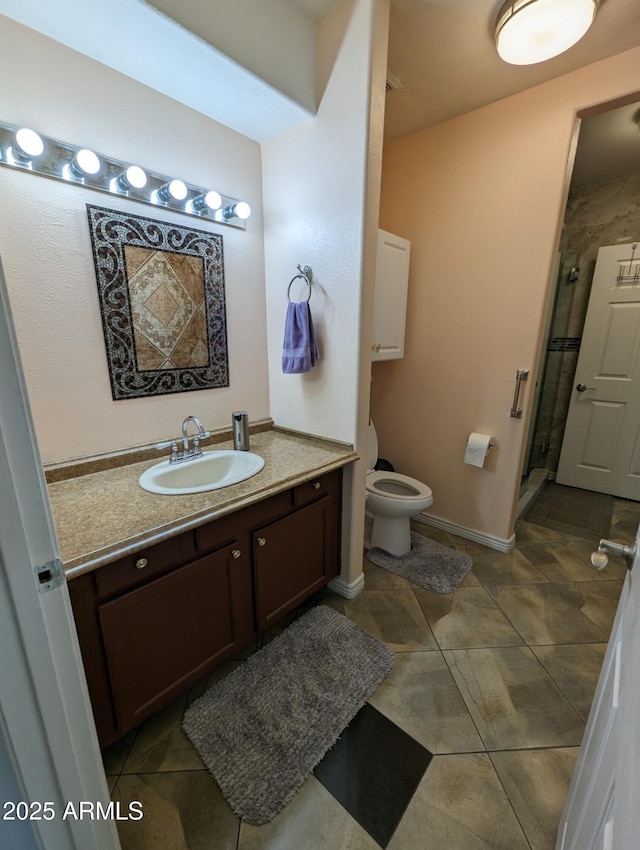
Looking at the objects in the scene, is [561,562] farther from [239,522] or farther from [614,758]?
[239,522]

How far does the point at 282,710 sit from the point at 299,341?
60.1 inches

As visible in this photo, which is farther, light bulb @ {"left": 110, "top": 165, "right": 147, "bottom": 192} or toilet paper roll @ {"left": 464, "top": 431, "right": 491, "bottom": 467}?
toilet paper roll @ {"left": 464, "top": 431, "right": 491, "bottom": 467}

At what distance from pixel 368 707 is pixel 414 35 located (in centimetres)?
275

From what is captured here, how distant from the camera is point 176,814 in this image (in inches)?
40.4

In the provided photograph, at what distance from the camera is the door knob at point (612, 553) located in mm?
690

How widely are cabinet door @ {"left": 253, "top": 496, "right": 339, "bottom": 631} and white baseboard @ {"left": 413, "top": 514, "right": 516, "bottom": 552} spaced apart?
3.48 ft

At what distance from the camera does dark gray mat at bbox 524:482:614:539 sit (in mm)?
2541

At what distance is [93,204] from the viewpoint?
4.22ft

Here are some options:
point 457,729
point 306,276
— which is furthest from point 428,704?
point 306,276

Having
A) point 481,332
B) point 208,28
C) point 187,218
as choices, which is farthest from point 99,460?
point 481,332

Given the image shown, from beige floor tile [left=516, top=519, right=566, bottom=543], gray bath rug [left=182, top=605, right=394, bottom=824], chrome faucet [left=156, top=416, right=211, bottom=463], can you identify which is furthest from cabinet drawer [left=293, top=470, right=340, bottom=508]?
beige floor tile [left=516, top=519, right=566, bottom=543]

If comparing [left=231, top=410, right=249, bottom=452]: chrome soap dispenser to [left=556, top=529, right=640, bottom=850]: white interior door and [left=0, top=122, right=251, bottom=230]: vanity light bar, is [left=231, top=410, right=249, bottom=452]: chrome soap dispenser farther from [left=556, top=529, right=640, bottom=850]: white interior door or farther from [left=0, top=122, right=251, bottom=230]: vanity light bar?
[left=556, top=529, right=640, bottom=850]: white interior door

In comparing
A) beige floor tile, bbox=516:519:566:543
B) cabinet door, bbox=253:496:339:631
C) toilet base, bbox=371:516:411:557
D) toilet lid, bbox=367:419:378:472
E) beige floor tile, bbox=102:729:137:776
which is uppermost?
toilet lid, bbox=367:419:378:472

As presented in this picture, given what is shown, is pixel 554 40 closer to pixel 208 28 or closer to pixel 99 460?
pixel 208 28
